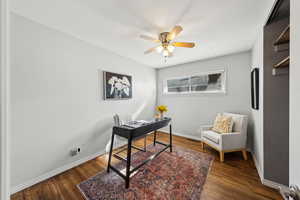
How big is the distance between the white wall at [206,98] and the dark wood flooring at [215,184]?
4.14 ft

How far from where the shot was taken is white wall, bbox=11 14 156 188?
1625mm

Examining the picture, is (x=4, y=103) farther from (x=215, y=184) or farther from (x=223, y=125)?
(x=223, y=125)

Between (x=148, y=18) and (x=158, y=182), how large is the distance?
2.44m

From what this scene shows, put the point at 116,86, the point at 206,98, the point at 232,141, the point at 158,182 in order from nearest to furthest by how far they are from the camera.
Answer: the point at 158,182
the point at 232,141
the point at 116,86
the point at 206,98

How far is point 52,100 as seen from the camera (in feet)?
6.29

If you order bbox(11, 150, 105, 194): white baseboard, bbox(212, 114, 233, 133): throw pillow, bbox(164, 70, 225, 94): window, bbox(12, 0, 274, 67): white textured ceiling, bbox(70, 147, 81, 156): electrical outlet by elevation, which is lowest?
bbox(11, 150, 105, 194): white baseboard

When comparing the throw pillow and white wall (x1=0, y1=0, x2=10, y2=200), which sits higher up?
white wall (x1=0, y1=0, x2=10, y2=200)

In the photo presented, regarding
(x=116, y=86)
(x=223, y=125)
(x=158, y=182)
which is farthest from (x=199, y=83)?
(x=158, y=182)

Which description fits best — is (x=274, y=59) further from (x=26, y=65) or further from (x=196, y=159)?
(x=26, y=65)

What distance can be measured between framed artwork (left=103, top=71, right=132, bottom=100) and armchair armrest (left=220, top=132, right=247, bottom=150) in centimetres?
241

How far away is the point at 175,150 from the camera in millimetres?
2807
